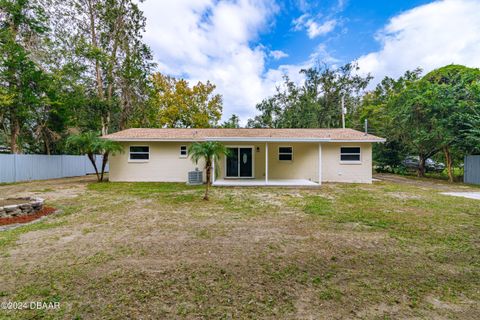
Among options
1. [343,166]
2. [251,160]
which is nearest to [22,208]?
[251,160]

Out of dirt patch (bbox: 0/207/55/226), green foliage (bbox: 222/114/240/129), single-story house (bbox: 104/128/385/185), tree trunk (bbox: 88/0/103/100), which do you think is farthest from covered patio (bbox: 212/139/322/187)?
green foliage (bbox: 222/114/240/129)

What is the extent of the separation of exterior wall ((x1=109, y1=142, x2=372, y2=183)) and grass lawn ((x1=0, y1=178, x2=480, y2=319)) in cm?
613

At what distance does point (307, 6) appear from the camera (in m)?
14.8

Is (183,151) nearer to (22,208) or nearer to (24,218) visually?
(22,208)

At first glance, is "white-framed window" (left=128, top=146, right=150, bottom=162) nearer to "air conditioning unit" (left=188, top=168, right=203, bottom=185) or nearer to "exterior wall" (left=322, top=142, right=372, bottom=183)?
"air conditioning unit" (left=188, top=168, right=203, bottom=185)

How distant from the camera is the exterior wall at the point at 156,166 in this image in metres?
12.6

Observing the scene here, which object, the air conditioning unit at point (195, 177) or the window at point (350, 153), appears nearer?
the air conditioning unit at point (195, 177)

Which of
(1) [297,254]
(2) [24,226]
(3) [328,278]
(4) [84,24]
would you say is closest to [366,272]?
(3) [328,278]

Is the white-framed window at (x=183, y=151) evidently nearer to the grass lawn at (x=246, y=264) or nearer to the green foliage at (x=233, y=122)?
the grass lawn at (x=246, y=264)

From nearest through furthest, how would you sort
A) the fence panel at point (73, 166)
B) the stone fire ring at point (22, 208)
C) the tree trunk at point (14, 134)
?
the stone fire ring at point (22, 208) < the tree trunk at point (14, 134) < the fence panel at point (73, 166)

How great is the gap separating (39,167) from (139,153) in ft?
22.3

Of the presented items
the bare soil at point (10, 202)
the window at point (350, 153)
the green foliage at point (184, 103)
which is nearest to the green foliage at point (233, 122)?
the green foliage at point (184, 103)

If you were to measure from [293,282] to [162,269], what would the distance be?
1850 millimetres

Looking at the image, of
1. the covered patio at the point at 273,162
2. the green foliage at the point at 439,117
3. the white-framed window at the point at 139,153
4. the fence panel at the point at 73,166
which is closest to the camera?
the green foliage at the point at 439,117
